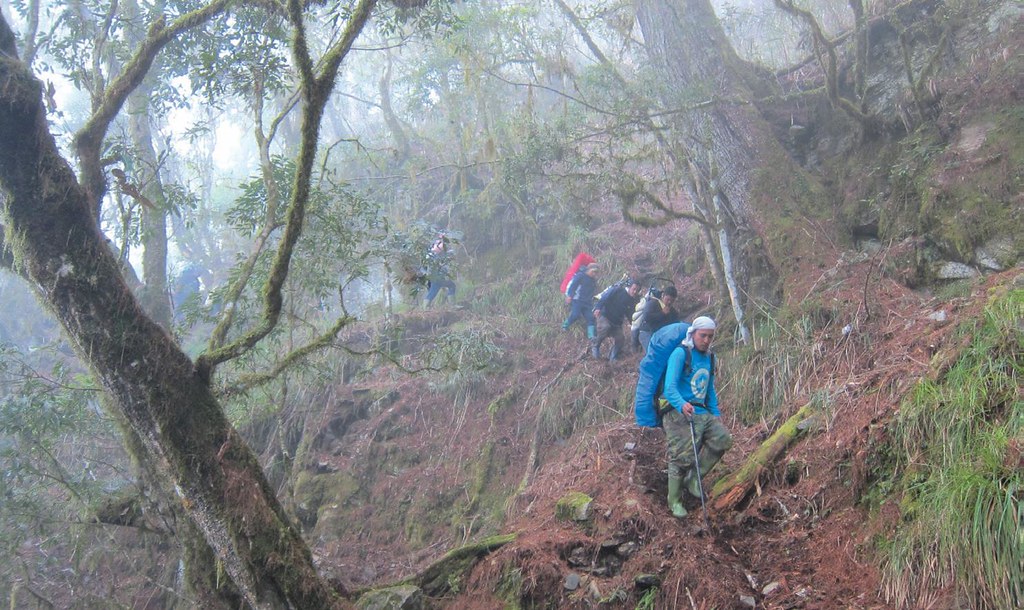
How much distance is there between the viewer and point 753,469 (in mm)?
5895

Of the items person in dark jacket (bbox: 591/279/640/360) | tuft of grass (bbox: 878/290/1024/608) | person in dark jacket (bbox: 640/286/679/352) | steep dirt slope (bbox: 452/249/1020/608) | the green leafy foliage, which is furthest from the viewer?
person in dark jacket (bbox: 591/279/640/360)

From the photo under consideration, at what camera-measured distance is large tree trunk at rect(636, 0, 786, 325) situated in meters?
9.57

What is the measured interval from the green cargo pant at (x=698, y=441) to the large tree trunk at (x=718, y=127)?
3526 millimetres

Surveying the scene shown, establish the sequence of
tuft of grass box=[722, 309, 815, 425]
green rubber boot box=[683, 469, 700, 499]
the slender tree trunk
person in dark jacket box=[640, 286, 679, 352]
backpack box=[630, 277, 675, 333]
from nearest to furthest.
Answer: green rubber boot box=[683, 469, 700, 499] < tuft of grass box=[722, 309, 815, 425] < person in dark jacket box=[640, 286, 679, 352] < backpack box=[630, 277, 675, 333] < the slender tree trunk

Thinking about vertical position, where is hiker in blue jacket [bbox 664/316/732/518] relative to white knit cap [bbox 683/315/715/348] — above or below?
below

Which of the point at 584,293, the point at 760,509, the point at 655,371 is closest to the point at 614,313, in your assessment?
the point at 584,293

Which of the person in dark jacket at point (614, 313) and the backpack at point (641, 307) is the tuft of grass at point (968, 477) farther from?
the person in dark jacket at point (614, 313)

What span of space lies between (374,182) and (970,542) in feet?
50.9

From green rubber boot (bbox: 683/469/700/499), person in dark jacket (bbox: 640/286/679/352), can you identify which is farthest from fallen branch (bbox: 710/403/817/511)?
person in dark jacket (bbox: 640/286/679/352)

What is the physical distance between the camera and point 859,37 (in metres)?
9.55

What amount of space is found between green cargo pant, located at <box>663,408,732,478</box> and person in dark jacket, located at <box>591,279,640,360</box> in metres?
4.66

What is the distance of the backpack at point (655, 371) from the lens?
596cm

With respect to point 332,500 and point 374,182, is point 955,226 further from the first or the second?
point 374,182

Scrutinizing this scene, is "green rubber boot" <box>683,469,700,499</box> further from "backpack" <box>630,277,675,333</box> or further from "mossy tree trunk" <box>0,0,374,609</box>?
"backpack" <box>630,277,675,333</box>
